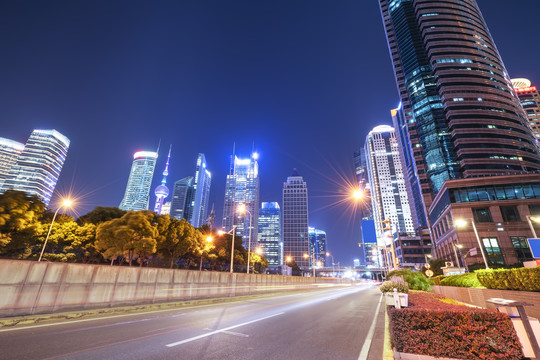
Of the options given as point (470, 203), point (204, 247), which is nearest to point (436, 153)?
point (470, 203)

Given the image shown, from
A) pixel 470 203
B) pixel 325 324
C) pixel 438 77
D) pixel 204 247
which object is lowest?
pixel 325 324

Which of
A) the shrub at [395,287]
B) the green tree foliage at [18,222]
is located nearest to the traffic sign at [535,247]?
the shrub at [395,287]

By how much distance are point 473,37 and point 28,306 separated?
16466 centimetres

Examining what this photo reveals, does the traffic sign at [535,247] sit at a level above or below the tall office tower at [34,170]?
below

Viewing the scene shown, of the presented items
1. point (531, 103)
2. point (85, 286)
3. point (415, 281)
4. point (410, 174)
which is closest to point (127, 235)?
point (85, 286)

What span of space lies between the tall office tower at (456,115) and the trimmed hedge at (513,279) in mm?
54733

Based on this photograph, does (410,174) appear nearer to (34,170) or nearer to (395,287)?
(395,287)

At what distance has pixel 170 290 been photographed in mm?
17641

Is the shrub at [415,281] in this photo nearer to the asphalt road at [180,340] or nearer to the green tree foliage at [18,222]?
the asphalt road at [180,340]

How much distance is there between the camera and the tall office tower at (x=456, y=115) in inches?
2719

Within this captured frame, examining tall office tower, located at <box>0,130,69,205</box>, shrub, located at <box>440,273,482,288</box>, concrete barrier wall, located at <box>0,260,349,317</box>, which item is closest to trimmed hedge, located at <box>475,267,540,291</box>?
shrub, located at <box>440,273,482,288</box>

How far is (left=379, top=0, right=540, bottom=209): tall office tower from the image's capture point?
9075 centimetres

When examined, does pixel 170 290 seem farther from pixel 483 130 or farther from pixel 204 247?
pixel 483 130

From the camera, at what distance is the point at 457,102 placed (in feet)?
326
